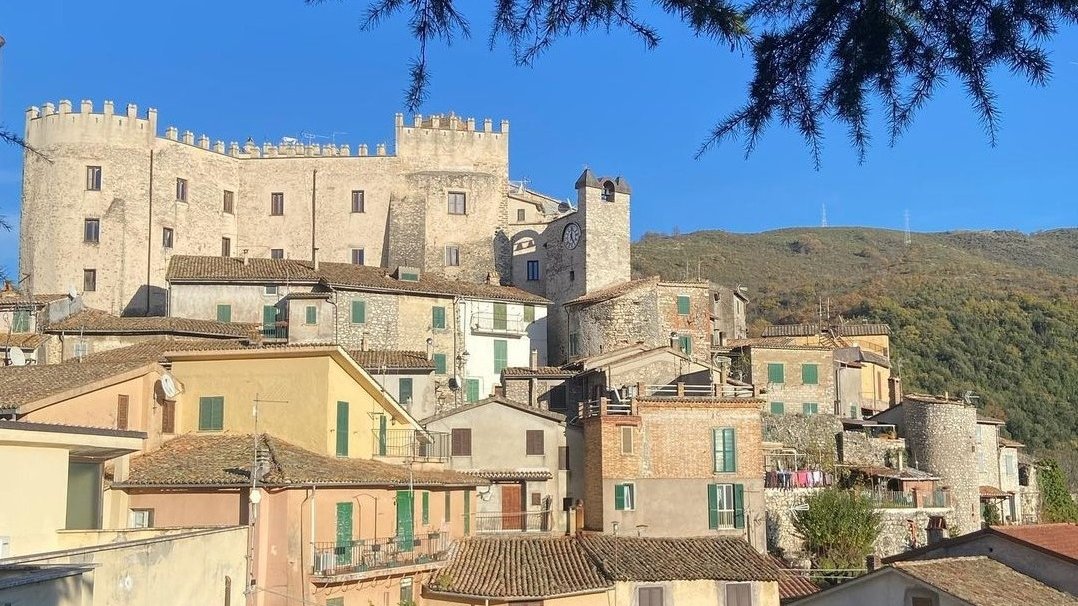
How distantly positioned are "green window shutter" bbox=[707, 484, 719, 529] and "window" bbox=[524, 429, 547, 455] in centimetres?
507

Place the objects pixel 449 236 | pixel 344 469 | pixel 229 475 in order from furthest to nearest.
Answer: pixel 449 236, pixel 344 469, pixel 229 475

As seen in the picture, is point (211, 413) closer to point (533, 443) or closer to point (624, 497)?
point (533, 443)

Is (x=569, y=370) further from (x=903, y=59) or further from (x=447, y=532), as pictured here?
(x=903, y=59)

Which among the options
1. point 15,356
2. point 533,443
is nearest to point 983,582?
point 533,443

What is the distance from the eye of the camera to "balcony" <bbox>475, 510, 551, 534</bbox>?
1363 inches

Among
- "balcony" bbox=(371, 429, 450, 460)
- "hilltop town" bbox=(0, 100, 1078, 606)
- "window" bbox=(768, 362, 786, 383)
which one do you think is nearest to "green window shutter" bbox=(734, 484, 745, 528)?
"hilltop town" bbox=(0, 100, 1078, 606)

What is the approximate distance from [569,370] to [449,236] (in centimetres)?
1266

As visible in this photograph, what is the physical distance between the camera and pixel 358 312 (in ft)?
142

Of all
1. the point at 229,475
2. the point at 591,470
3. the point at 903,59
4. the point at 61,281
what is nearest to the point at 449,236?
the point at 61,281

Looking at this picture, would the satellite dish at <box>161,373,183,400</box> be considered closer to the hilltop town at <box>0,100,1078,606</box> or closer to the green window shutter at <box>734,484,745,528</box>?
the hilltop town at <box>0,100,1078,606</box>

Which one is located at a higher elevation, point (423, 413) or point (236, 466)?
point (423, 413)

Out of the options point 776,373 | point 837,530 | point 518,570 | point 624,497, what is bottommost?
point 518,570

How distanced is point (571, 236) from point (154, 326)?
1765cm

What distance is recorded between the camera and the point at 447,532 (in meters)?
29.6
